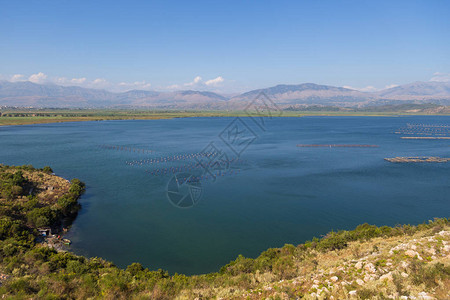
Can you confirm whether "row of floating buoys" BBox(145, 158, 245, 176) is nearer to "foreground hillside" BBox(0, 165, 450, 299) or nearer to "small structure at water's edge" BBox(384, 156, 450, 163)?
"foreground hillside" BBox(0, 165, 450, 299)

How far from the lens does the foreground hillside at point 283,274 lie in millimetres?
10523

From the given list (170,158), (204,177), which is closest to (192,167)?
(204,177)

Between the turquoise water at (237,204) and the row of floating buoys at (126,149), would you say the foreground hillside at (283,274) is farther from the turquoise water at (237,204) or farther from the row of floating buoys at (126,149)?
the row of floating buoys at (126,149)

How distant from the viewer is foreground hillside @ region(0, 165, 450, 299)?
1052 centimetres

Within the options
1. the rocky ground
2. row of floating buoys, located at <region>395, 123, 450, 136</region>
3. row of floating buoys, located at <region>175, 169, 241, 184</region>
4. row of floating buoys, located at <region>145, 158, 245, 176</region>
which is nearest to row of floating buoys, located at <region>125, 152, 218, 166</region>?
row of floating buoys, located at <region>145, 158, 245, 176</region>

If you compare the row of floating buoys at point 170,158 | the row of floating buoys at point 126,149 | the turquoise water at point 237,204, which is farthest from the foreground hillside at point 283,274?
the row of floating buoys at point 126,149

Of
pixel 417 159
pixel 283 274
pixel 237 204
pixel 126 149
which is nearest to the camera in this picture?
pixel 283 274

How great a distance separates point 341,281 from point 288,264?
5.23 m

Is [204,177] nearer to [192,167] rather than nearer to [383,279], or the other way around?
[192,167]

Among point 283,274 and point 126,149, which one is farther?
point 126,149

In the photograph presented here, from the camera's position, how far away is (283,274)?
47.3 feet

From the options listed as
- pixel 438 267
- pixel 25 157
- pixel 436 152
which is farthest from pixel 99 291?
pixel 436 152

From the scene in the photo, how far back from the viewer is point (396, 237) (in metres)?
18.7

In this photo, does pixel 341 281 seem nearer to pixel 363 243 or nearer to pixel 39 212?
pixel 363 243
